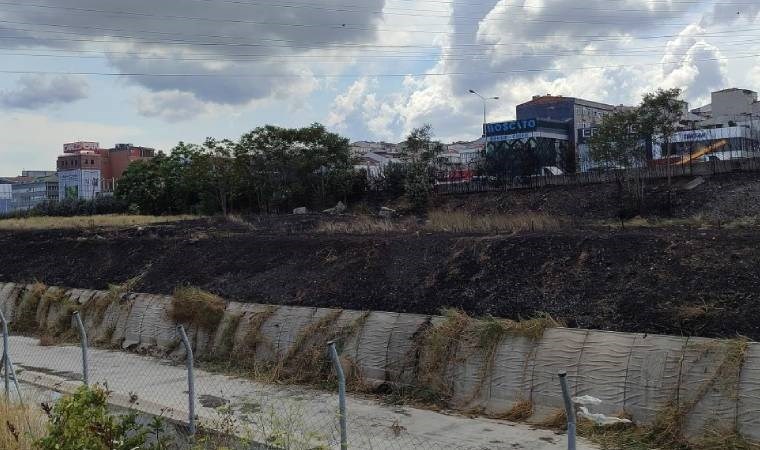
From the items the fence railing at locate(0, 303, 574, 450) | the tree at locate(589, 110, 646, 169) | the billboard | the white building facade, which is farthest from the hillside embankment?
the white building facade

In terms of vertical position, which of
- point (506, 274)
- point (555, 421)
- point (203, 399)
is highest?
point (506, 274)

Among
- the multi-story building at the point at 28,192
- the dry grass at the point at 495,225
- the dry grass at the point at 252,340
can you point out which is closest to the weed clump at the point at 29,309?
the dry grass at the point at 252,340

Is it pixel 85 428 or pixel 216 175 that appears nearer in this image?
pixel 85 428

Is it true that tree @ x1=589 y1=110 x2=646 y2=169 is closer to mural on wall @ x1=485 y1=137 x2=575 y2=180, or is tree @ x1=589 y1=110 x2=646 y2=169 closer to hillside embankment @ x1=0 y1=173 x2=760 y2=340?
mural on wall @ x1=485 y1=137 x2=575 y2=180

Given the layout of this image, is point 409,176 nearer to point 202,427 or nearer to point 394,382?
point 394,382

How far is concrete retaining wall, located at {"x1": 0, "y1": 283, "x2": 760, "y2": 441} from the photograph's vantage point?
263 inches

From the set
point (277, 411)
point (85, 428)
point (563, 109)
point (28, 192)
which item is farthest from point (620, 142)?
point (28, 192)

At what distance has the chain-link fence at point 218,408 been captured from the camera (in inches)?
245

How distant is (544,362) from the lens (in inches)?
314

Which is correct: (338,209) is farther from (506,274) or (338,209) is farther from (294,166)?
(506,274)

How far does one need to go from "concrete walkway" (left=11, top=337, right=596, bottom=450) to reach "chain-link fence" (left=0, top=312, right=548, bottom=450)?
0.01 m

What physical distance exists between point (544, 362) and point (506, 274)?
2.98 metres

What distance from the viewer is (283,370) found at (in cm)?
1023

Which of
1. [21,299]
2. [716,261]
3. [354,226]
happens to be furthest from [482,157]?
[716,261]
